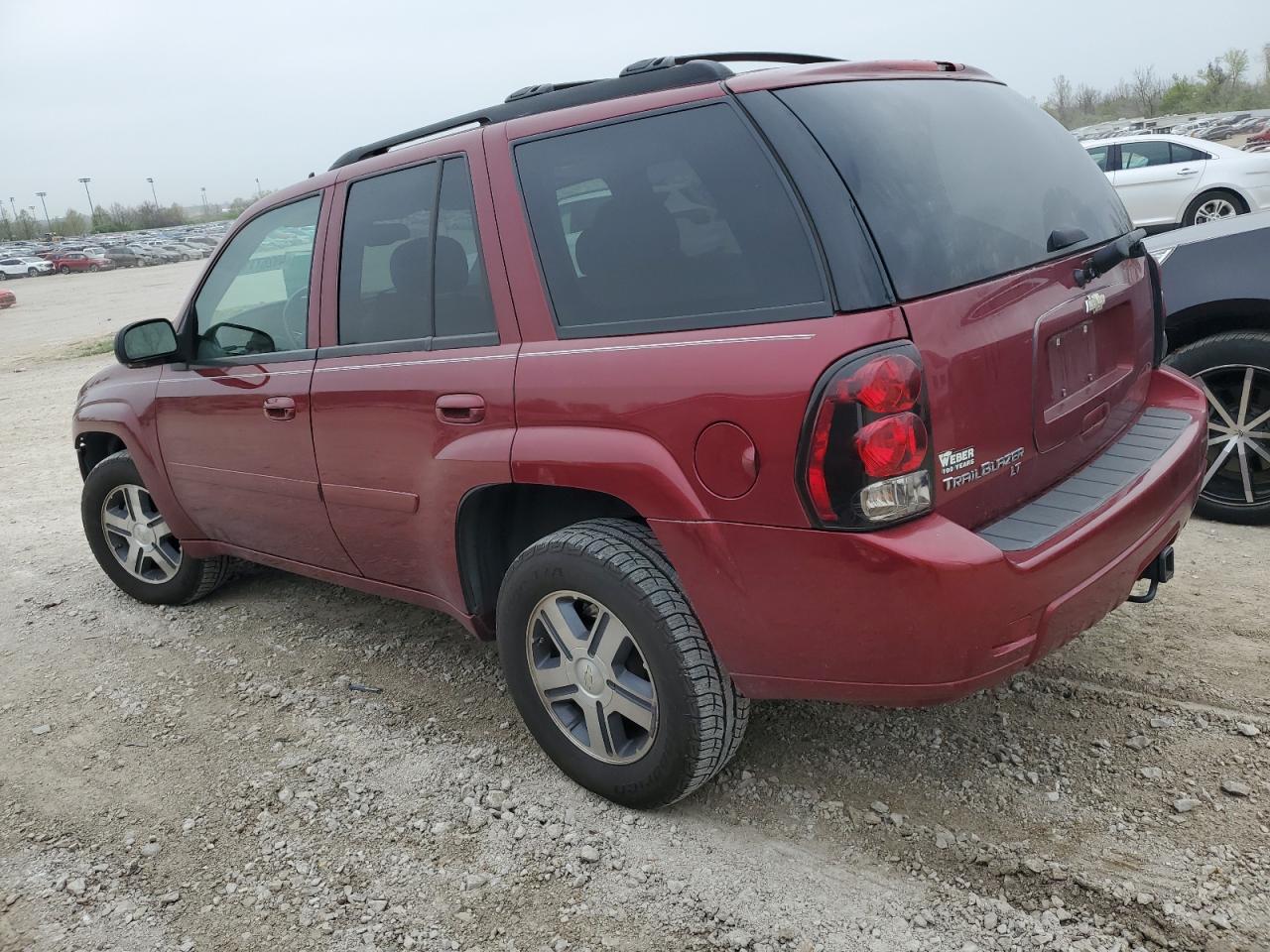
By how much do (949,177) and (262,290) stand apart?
2542 mm

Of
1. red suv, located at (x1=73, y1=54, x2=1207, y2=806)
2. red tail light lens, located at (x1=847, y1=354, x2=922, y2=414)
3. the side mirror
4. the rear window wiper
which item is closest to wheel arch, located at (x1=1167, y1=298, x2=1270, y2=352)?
red suv, located at (x1=73, y1=54, x2=1207, y2=806)

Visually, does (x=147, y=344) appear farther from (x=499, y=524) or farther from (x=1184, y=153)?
(x=1184, y=153)

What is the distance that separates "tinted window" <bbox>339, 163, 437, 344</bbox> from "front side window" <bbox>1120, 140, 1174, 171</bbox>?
41.9 feet

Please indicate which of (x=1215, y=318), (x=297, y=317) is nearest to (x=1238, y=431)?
(x=1215, y=318)

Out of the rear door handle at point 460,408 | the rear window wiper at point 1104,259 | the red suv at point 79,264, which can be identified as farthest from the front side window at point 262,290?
the red suv at point 79,264

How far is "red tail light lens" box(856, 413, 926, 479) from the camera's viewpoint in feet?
6.95

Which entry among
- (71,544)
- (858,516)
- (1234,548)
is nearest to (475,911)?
(858,516)

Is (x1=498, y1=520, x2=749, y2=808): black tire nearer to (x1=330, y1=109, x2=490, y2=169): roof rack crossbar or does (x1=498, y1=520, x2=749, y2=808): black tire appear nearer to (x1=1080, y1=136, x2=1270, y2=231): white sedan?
(x1=330, y1=109, x2=490, y2=169): roof rack crossbar

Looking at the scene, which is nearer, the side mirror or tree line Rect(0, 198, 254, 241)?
the side mirror

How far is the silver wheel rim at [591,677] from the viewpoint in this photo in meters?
2.67

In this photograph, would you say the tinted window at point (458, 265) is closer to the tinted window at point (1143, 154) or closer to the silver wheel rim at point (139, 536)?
the silver wheel rim at point (139, 536)

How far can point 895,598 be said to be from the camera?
84.5 inches

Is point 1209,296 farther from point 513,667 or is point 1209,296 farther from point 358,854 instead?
point 358,854

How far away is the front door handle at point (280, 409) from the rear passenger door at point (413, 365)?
5.8 inches
